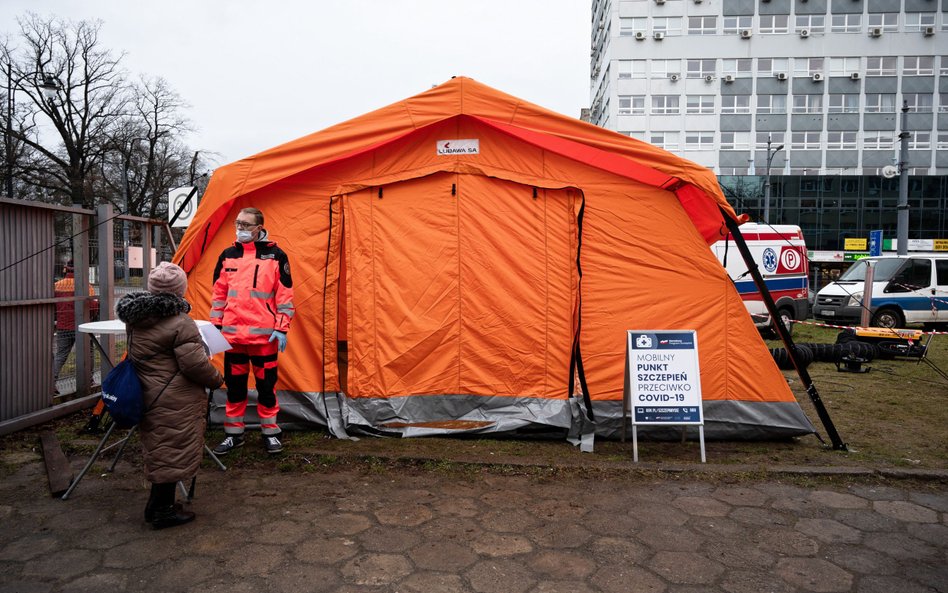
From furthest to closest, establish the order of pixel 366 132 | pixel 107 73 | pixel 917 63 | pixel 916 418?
1. pixel 917 63
2. pixel 107 73
3. pixel 916 418
4. pixel 366 132

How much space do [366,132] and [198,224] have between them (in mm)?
1697

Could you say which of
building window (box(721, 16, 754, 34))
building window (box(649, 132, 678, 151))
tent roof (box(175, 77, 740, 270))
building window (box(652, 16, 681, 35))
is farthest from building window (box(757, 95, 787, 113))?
tent roof (box(175, 77, 740, 270))

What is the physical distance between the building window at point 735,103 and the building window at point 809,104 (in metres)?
3.18

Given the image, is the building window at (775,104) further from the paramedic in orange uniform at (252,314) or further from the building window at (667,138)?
the paramedic in orange uniform at (252,314)

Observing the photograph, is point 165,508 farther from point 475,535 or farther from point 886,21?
point 886,21

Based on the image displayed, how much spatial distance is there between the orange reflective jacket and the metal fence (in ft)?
3.68

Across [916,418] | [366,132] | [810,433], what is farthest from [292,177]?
[916,418]

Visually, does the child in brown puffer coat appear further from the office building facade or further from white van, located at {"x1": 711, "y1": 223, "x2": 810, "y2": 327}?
the office building facade

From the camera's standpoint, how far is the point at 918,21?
42156 mm

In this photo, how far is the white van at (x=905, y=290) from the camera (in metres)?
15.8

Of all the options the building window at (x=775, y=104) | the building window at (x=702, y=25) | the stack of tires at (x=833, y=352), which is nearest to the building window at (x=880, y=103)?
the building window at (x=775, y=104)

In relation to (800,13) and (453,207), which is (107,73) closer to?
(453,207)

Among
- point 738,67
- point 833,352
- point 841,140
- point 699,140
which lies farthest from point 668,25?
point 833,352

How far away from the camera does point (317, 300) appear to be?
572 cm
